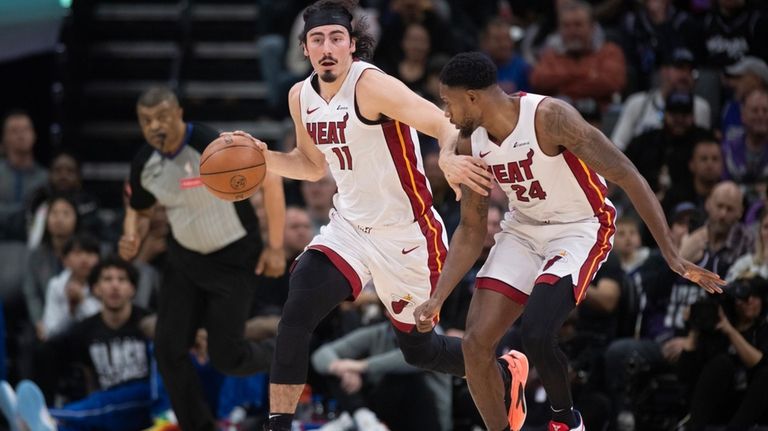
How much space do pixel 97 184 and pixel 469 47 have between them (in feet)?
13.0

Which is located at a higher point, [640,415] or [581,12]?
[581,12]

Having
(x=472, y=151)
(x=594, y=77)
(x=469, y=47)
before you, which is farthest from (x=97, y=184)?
(x=472, y=151)

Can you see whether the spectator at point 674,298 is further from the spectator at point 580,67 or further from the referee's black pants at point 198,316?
the spectator at point 580,67

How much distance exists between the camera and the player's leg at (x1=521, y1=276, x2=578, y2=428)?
5977 mm

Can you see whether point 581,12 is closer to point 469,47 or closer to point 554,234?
point 469,47

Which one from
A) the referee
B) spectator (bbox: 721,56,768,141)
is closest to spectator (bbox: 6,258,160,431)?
the referee

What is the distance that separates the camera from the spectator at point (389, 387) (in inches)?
350

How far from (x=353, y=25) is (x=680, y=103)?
417 cm

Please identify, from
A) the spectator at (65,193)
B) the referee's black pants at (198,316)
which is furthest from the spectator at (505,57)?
the referee's black pants at (198,316)

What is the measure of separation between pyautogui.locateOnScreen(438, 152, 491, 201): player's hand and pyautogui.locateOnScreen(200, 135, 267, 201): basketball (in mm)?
1084

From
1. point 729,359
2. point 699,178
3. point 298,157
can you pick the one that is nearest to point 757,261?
point 729,359

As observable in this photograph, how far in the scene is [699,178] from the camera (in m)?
9.69

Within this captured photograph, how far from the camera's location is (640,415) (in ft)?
27.8

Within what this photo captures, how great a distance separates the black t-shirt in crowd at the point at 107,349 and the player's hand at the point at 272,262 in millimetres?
2191
